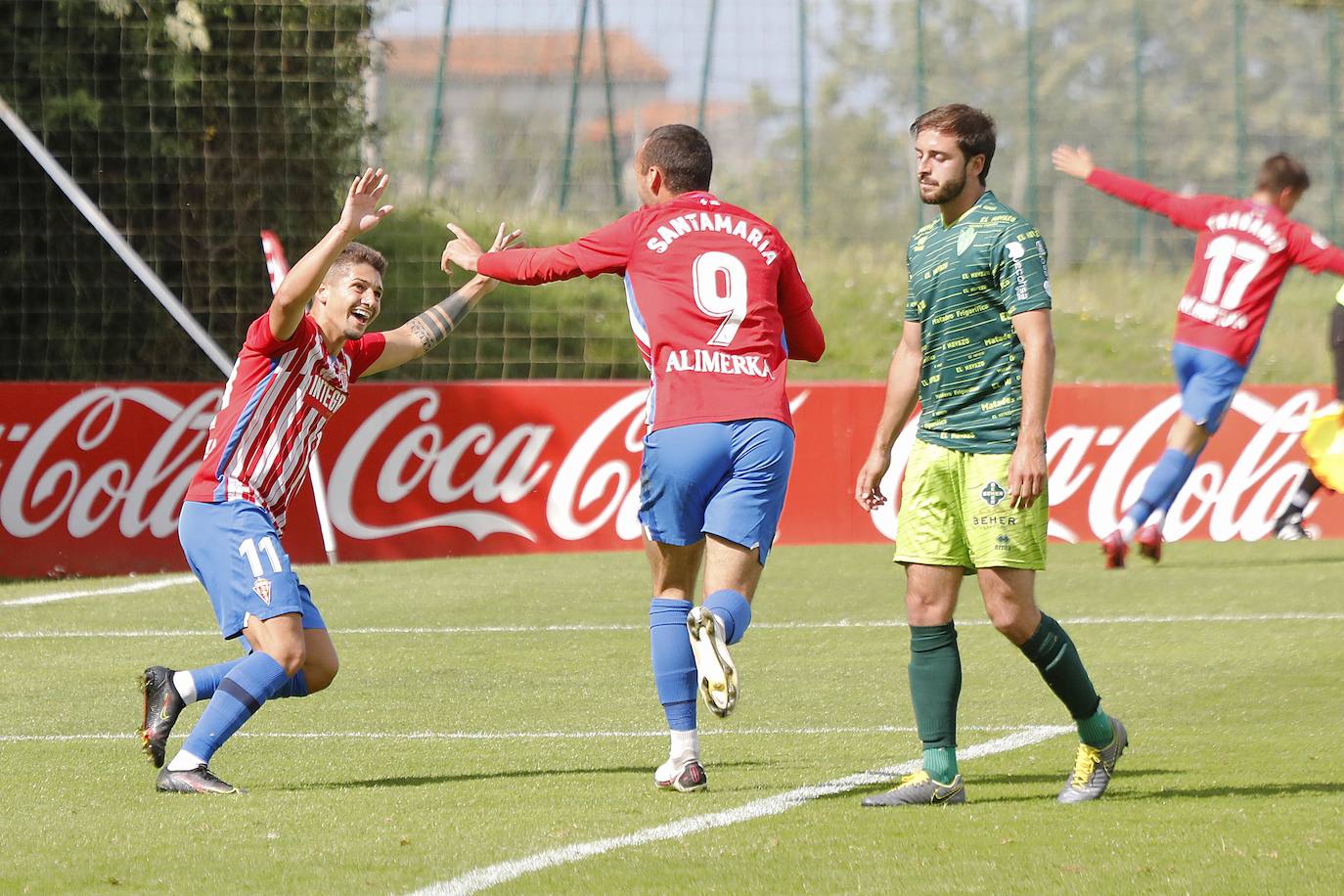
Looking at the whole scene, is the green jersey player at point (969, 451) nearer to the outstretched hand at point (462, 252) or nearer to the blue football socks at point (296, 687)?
the outstretched hand at point (462, 252)

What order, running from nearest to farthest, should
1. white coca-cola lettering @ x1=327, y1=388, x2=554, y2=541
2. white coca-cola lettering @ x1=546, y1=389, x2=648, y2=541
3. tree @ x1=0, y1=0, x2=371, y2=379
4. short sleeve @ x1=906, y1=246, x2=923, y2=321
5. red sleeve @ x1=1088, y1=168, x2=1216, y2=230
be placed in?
short sleeve @ x1=906, y1=246, x2=923, y2=321 → red sleeve @ x1=1088, y1=168, x2=1216, y2=230 → white coca-cola lettering @ x1=327, y1=388, x2=554, y2=541 → white coca-cola lettering @ x1=546, y1=389, x2=648, y2=541 → tree @ x1=0, y1=0, x2=371, y2=379

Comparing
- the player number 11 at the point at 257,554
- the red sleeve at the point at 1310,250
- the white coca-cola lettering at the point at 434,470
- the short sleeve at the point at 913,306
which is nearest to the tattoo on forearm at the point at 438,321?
the player number 11 at the point at 257,554

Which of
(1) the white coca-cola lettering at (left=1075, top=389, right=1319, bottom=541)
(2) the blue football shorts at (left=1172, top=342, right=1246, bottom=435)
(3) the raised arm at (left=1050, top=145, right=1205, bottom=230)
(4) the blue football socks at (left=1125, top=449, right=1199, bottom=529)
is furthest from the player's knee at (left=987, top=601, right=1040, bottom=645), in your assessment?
(1) the white coca-cola lettering at (left=1075, top=389, right=1319, bottom=541)

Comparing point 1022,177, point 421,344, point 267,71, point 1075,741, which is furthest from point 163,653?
point 1022,177

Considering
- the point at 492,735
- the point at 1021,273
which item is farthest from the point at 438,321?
the point at 1021,273

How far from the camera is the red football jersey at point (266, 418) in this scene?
20.9 ft

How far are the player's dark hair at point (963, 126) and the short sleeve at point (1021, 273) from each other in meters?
0.24

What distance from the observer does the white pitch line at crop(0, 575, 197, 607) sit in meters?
12.3

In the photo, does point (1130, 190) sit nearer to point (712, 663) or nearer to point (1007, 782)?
point (1007, 782)

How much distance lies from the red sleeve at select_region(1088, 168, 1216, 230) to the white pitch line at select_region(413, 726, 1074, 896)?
14.3 ft

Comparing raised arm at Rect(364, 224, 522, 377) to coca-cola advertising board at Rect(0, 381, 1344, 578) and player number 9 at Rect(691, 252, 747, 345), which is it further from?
coca-cola advertising board at Rect(0, 381, 1344, 578)

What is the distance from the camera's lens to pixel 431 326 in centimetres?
722

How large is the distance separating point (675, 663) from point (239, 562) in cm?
139

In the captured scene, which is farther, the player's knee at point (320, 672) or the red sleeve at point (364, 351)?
the red sleeve at point (364, 351)
